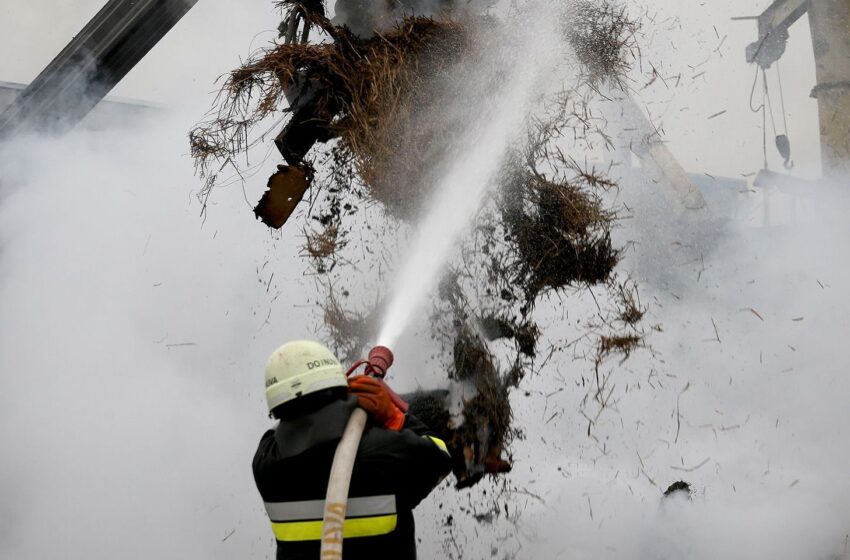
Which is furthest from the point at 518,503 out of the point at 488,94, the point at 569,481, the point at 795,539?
the point at 488,94

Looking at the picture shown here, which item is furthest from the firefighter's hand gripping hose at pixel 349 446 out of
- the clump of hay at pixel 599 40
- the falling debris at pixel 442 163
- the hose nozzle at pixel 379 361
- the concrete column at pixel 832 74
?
the concrete column at pixel 832 74

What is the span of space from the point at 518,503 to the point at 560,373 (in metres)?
0.93

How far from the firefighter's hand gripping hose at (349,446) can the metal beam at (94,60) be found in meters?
3.21

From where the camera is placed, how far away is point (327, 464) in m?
2.99

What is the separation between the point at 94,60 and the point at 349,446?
3.57 metres

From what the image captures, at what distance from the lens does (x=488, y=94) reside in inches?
187

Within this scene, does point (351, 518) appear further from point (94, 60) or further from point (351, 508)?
point (94, 60)

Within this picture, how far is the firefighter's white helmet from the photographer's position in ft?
9.81

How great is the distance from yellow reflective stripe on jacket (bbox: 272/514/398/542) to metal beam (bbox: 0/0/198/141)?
3.52 m

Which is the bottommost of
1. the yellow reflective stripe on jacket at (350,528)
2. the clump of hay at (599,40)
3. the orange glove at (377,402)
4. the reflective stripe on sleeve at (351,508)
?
the yellow reflective stripe on jacket at (350,528)

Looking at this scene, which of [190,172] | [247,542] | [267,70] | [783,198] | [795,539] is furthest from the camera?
[783,198]

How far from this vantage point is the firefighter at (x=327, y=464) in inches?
117

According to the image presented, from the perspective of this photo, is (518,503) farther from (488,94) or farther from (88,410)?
(88,410)

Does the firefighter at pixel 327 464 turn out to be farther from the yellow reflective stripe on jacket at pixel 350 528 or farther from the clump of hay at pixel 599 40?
the clump of hay at pixel 599 40
